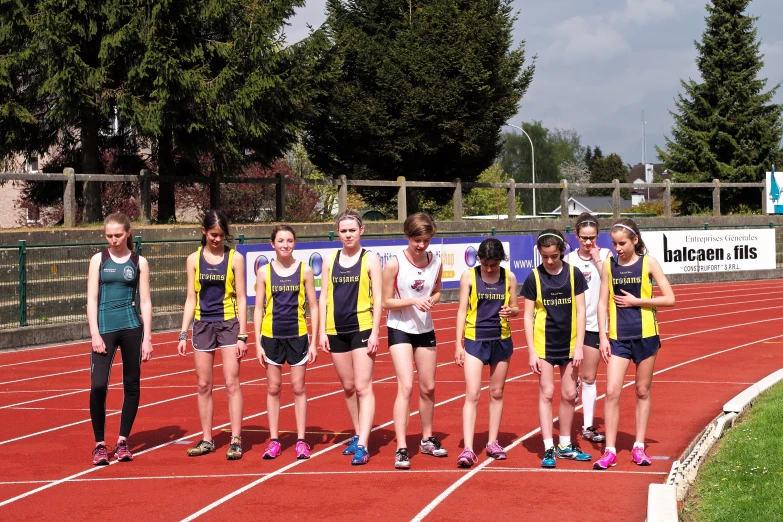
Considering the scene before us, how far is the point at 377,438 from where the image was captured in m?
9.10

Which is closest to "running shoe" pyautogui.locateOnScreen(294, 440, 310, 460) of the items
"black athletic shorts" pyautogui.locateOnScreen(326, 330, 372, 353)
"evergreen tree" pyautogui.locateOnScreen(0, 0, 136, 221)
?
"black athletic shorts" pyautogui.locateOnScreen(326, 330, 372, 353)

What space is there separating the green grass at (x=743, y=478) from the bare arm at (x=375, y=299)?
2521 mm

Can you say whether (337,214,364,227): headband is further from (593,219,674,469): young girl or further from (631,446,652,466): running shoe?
(631,446,652,466): running shoe

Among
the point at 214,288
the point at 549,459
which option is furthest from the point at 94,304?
the point at 549,459

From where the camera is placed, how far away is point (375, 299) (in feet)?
26.4

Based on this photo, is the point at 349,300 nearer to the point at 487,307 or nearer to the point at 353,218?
the point at 353,218

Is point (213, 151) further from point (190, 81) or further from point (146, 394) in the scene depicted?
point (146, 394)

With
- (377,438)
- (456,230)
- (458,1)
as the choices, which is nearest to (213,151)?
(456,230)

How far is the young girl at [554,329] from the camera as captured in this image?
7.88 metres

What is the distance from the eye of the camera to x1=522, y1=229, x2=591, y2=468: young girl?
7875 millimetres

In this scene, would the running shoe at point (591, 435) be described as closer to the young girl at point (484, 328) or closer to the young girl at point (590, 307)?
the young girl at point (590, 307)

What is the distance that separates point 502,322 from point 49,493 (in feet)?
11.4

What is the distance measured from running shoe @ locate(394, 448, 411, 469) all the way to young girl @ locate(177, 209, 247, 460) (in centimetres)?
130

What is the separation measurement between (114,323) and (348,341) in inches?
72.3
